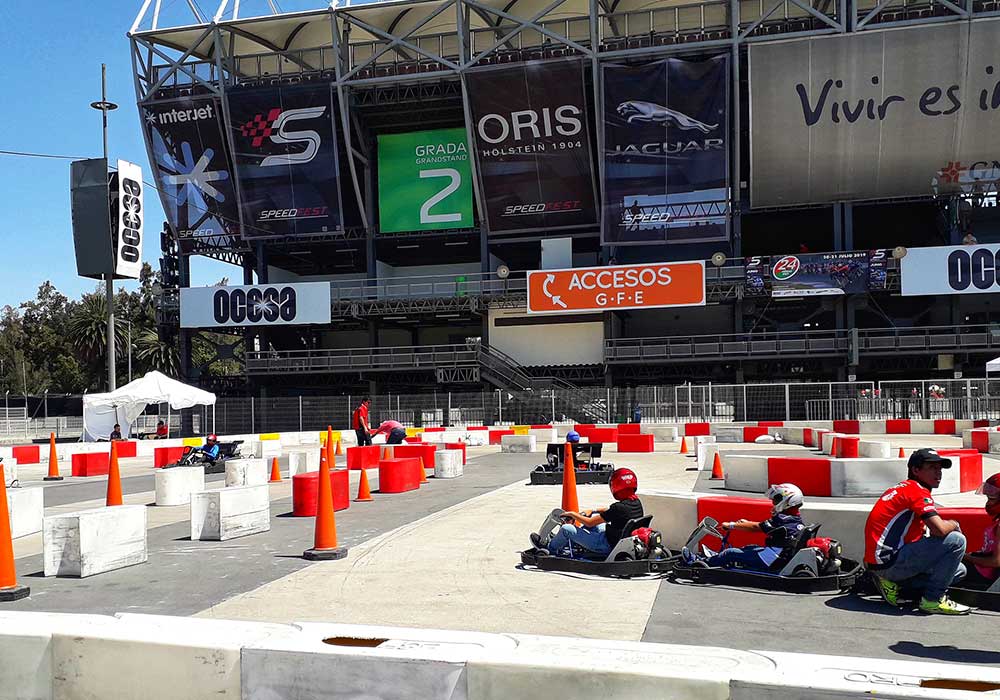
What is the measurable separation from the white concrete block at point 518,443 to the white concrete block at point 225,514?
55.1 ft

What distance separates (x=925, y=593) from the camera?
23.2 feet

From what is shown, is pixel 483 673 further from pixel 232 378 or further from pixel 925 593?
pixel 232 378

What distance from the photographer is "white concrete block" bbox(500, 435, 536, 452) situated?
28094 millimetres

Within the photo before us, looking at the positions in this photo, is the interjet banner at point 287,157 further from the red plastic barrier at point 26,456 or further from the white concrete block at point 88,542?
the white concrete block at point 88,542

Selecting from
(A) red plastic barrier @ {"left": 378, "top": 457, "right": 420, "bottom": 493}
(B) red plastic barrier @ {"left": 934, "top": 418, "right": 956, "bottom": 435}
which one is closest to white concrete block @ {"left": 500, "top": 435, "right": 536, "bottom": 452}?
(A) red plastic barrier @ {"left": 378, "top": 457, "right": 420, "bottom": 493}

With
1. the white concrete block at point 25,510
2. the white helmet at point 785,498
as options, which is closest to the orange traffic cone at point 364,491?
the white concrete block at point 25,510

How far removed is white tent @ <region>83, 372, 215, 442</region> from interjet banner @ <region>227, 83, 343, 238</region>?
19.0 metres

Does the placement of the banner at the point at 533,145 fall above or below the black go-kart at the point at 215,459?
above

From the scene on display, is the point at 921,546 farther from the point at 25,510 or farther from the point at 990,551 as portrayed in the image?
the point at 25,510

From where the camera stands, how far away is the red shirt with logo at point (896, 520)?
23.1 feet

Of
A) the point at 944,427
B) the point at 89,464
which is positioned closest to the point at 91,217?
the point at 89,464

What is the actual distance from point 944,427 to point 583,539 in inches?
997

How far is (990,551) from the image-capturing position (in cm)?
729

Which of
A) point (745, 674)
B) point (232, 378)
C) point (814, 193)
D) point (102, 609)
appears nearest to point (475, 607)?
point (102, 609)
